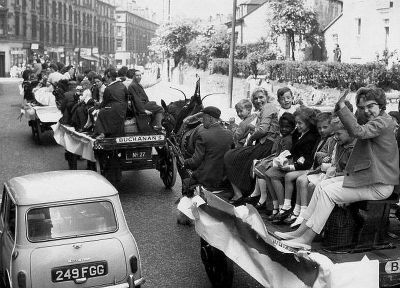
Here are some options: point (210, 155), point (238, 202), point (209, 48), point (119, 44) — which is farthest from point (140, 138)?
point (119, 44)

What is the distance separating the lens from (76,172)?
777 centimetres

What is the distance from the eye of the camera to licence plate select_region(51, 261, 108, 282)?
20.9ft

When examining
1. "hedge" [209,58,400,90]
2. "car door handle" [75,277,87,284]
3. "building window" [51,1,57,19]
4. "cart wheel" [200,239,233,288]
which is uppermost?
"building window" [51,1,57,19]

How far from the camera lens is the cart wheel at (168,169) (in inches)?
523

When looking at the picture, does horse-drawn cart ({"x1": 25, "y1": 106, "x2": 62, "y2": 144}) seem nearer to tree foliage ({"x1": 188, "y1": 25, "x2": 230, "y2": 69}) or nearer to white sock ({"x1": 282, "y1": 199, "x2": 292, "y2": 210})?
white sock ({"x1": 282, "y1": 199, "x2": 292, "y2": 210})

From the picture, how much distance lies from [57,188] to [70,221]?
1.48ft

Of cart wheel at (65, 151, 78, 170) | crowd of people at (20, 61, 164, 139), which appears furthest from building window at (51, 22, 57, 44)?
cart wheel at (65, 151, 78, 170)

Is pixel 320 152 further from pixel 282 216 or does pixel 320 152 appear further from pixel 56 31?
pixel 56 31

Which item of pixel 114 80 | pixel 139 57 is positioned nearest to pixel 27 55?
pixel 139 57

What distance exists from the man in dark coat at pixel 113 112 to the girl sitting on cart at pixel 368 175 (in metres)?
7.77

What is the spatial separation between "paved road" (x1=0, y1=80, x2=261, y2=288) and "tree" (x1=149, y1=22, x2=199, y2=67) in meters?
41.8

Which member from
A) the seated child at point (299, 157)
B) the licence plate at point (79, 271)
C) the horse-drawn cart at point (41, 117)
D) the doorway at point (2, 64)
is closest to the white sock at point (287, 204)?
the seated child at point (299, 157)

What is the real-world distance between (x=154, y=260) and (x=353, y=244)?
392cm

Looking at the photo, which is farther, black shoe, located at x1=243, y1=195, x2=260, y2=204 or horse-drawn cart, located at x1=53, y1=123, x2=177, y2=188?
horse-drawn cart, located at x1=53, y1=123, x2=177, y2=188
